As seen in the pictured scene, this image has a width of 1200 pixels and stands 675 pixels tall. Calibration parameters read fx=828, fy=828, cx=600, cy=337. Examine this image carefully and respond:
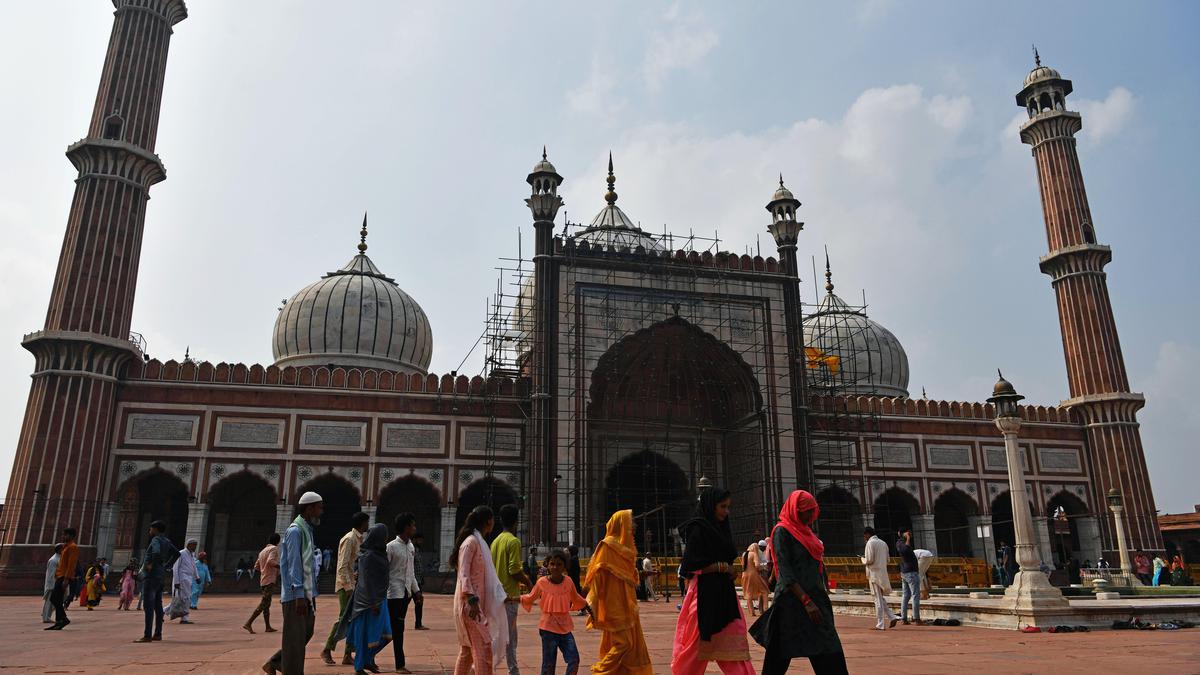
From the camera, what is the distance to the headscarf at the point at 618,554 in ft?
15.7

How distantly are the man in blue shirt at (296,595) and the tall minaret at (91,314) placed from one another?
15867 mm

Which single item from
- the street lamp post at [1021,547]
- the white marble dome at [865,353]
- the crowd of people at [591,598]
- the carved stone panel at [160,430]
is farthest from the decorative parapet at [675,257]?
the crowd of people at [591,598]

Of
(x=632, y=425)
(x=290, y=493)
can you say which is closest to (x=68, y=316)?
(x=290, y=493)

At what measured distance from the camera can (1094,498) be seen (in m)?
25.1

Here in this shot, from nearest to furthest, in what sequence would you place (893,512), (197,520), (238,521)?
(197,520), (238,521), (893,512)

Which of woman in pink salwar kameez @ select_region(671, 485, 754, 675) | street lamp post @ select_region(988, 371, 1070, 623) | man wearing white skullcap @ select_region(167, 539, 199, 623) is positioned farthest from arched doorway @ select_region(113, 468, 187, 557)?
woman in pink salwar kameez @ select_region(671, 485, 754, 675)

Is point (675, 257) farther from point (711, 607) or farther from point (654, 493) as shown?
point (711, 607)

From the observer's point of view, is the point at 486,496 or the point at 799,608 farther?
the point at 486,496

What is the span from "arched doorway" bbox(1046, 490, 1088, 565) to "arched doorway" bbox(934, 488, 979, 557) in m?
2.29

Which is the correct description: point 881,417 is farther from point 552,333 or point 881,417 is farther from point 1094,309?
point 552,333

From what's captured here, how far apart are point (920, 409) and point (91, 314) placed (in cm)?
2255

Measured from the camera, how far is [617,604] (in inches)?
184

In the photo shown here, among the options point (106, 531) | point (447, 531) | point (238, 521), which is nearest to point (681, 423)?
point (447, 531)

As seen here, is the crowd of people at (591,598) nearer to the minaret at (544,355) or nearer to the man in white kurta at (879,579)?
the man in white kurta at (879,579)
